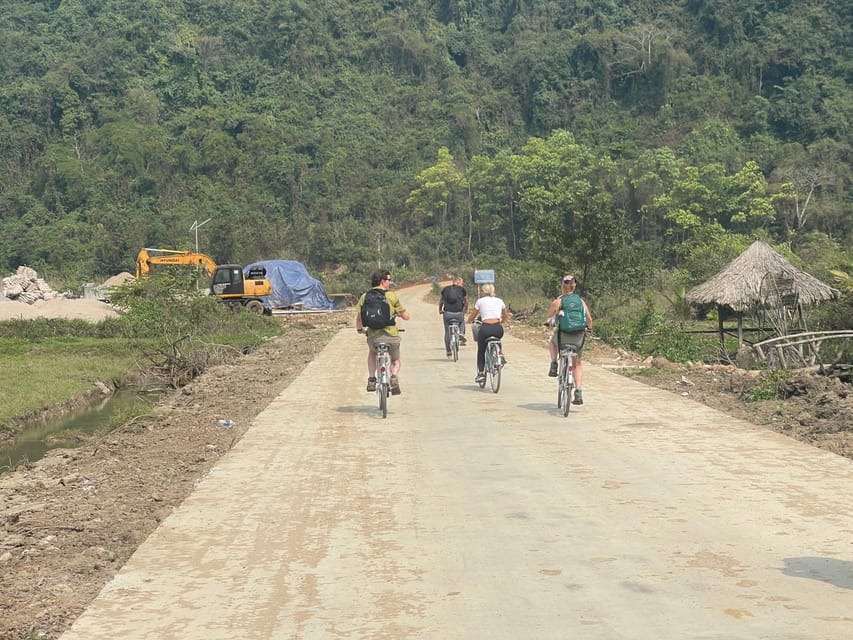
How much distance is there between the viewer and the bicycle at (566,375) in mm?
13797

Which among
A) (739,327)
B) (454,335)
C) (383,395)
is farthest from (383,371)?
(739,327)

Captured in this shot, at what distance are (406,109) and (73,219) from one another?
38878 millimetres

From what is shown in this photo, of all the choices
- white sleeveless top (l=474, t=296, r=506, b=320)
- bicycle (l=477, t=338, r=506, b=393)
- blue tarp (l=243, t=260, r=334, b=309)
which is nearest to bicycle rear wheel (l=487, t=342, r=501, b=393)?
bicycle (l=477, t=338, r=506, b=393)

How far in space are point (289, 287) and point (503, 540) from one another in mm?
42692

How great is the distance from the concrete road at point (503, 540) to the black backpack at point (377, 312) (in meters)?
1.51

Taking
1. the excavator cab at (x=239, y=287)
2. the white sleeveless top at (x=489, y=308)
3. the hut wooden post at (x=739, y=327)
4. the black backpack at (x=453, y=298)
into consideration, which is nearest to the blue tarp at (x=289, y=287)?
the excavator cab at (x=239, y=287)

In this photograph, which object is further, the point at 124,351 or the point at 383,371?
the point at 124,351

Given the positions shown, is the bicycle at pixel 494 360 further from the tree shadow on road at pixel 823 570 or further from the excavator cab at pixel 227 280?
the excavator cab at pixel 227 280

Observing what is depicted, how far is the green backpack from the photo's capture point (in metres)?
14.1

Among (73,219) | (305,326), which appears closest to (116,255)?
(73,219)

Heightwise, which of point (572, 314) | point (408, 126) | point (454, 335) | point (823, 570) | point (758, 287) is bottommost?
point (823, 570)

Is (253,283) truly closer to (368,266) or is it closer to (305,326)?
(305,326)

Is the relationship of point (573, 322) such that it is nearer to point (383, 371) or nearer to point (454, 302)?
point (383, 371)

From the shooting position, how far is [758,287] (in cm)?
2575
